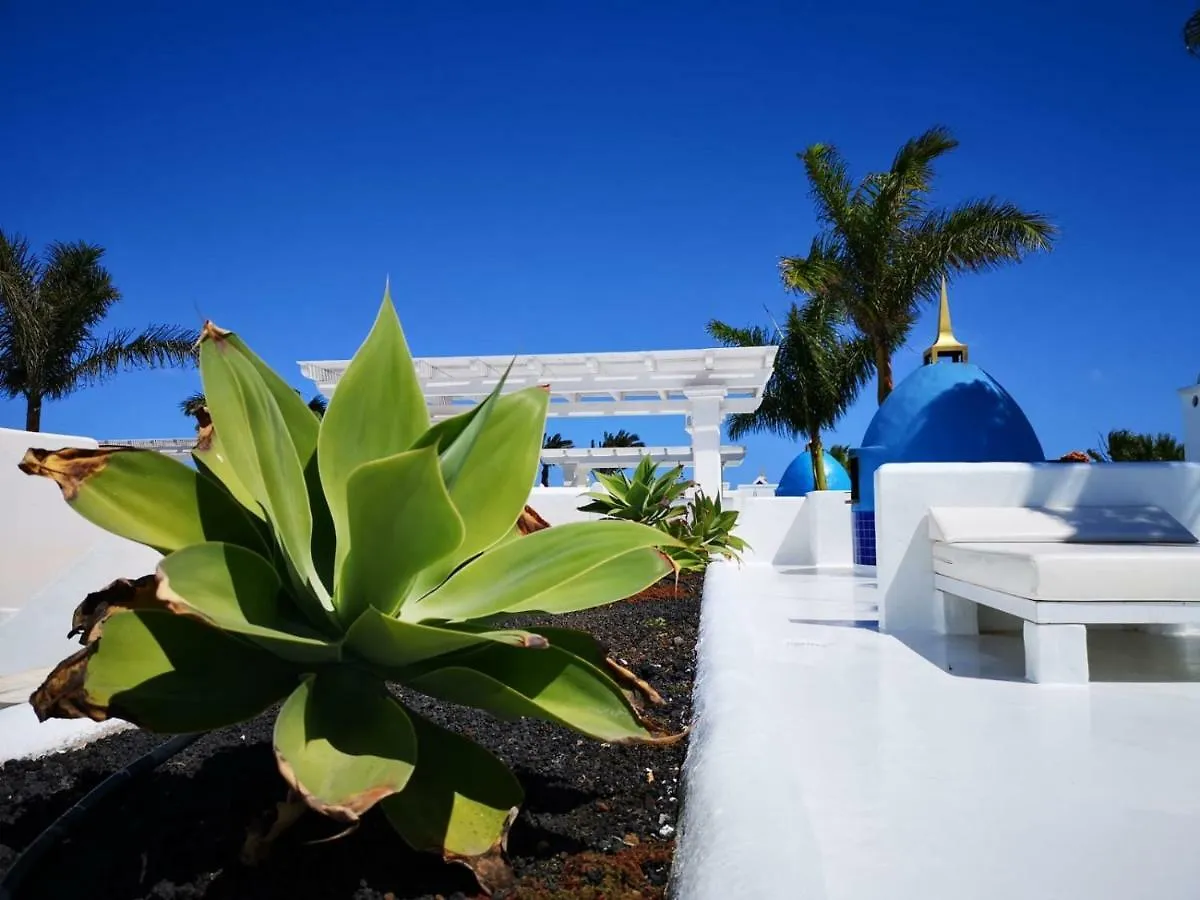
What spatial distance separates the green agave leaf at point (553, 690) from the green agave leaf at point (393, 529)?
0.64 ft

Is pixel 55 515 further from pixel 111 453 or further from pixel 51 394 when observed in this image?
pixel 51 394

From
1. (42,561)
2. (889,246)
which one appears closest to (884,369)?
(889,246)

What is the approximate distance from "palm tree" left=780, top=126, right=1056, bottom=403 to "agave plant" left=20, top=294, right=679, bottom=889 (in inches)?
708

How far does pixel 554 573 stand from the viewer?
65.6 inches

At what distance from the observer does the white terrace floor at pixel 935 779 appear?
5.55 feet

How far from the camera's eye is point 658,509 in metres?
7.40

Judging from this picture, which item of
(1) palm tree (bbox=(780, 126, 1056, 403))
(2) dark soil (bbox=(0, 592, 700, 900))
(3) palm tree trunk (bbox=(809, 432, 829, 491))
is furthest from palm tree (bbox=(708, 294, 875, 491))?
(2) dark soil (bbox=(0, 592, 700, 900))

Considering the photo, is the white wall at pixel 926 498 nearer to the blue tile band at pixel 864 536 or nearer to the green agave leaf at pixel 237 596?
the green agave leaf at pixel 237 596

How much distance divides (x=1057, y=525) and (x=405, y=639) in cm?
500

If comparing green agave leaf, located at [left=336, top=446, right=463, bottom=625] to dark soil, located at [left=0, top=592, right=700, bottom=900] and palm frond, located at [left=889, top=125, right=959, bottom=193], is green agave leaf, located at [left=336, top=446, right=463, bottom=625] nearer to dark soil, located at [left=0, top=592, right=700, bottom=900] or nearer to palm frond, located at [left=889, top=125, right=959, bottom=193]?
dark soil, located at [left=0, top=592, right=700, bottom=900]

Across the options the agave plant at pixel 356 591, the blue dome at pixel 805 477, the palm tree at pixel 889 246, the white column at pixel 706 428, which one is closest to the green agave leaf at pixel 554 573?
the agave plant at pixel 356 591

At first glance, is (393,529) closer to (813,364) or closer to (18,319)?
(18,319)

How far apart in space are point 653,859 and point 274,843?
2.51 ft

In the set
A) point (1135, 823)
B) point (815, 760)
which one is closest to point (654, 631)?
point (815, 760)
